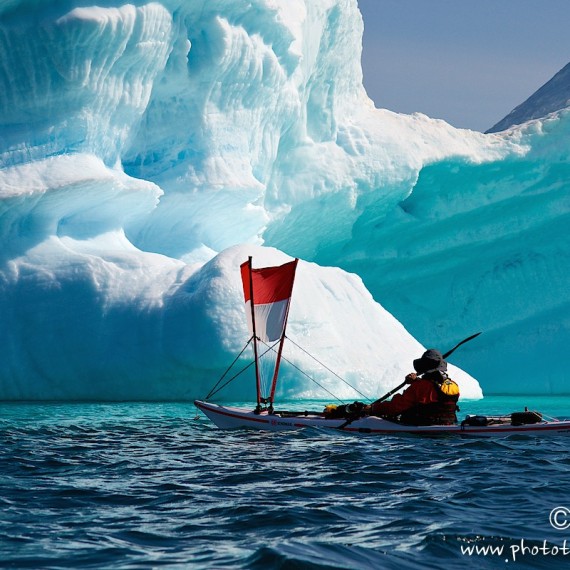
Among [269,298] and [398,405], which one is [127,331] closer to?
[269,298]

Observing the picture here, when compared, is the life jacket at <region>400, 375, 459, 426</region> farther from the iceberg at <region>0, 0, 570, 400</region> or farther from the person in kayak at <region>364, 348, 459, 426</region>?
the iceberg at <region>0, 0, 570, 400</region>

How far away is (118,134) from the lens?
17.8 meters

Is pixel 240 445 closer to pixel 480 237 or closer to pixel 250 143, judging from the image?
pixel 250 143

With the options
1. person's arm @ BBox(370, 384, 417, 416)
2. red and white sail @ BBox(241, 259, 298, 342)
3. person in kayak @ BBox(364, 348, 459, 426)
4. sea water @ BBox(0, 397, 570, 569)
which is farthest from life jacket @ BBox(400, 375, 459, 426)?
red and white sail @ BBox(241, 259, 298, 342)

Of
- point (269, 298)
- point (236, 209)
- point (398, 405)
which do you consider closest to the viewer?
point (398, 405)

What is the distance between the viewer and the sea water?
15.7ft

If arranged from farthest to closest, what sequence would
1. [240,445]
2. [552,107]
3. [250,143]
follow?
[552,107], [250,143], [240,445]

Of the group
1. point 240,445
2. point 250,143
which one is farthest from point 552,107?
point 240,445

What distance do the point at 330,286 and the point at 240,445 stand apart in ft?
30.4

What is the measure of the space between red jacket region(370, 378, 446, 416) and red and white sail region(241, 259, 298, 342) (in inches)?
85.8

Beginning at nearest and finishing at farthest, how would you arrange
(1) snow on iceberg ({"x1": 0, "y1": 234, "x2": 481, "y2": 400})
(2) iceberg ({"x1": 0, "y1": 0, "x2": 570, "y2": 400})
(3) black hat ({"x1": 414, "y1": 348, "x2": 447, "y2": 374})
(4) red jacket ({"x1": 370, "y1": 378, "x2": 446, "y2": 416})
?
(3) black hat ({"x1": 414, "y1": 348, "x2": 447, "y2": 374}), (4) red jacket ({"x1": 370, "y1": 378, "x2": 446, "y2": 416}), (1) snow on iceberg ({"x1": 0, "y1": 234, "x2": 481, "y2": 400}), (2) iceberg ({"x1": 0, "y1": 0, "x2": 570, "y2": 400})

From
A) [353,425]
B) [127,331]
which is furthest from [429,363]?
[127,331]

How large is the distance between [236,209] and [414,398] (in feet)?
32.0

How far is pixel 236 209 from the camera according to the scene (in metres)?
19.3
